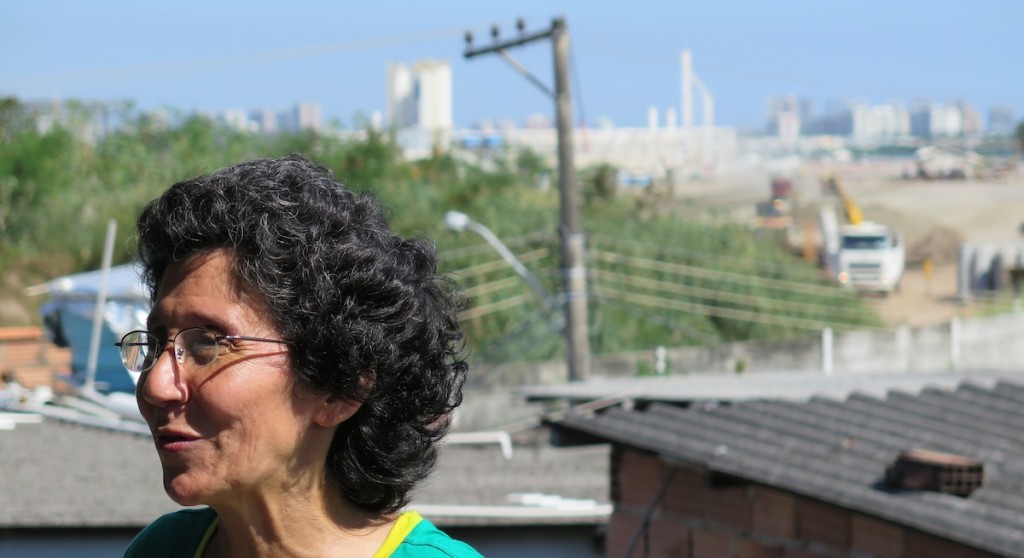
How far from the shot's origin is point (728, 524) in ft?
19.9

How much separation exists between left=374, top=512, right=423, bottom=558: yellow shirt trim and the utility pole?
474 inches

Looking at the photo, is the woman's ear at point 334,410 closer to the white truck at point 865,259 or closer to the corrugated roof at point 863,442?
the corrugated roof at point 863,442

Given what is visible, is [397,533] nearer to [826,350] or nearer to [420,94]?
[826,350]

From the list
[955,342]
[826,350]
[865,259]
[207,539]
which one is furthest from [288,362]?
[865,259]

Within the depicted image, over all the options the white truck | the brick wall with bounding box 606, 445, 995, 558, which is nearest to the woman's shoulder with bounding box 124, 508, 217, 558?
the brick wall with bounding box 606, 445, 995, 558

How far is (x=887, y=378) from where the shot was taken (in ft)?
27.3

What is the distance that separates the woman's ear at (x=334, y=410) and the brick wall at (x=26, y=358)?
1481 cm

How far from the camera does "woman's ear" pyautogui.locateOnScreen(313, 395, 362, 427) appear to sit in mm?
1705

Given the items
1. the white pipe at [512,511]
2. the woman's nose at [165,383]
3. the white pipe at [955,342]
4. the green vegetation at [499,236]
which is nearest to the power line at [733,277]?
the green vegetation at [499,236]

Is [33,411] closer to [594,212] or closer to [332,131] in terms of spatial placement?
[594,212]

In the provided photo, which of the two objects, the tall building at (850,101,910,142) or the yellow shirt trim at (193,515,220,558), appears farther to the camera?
the tall building at (850,101,910,142)

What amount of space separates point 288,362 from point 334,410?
9 cm

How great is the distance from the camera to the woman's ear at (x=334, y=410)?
5.59 feet

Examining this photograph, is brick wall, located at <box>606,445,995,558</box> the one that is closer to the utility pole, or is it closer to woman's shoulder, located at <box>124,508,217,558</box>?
woman's shoulder, located at <box>124,508,217,558</box>
